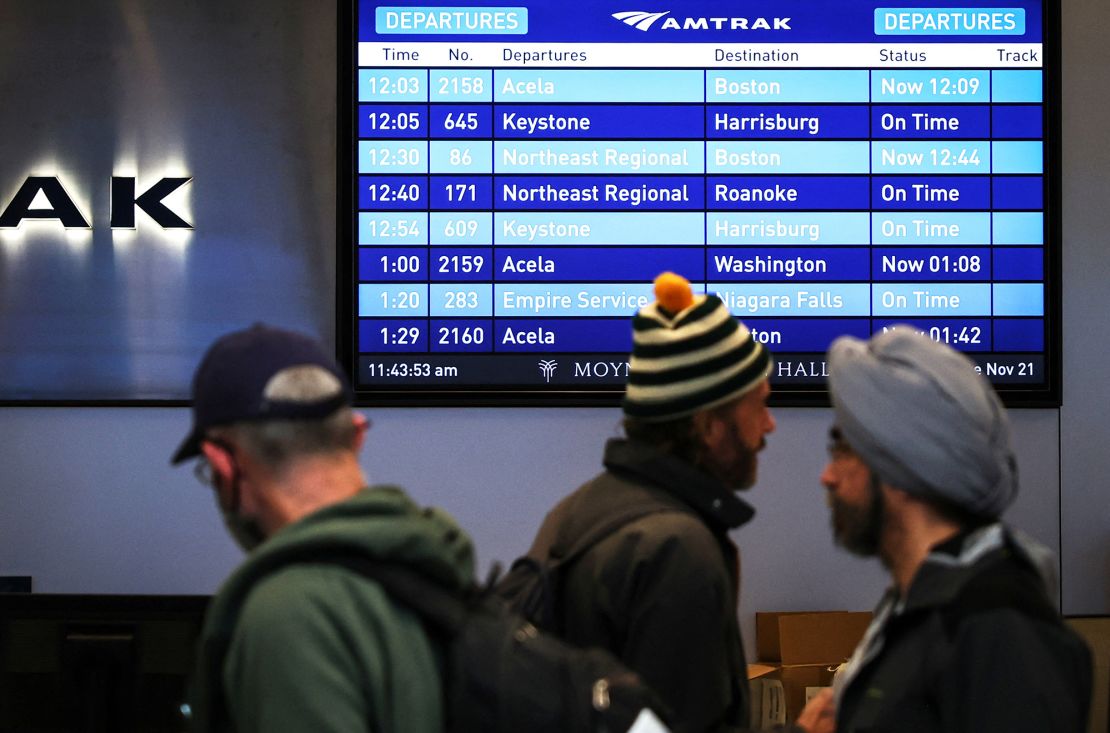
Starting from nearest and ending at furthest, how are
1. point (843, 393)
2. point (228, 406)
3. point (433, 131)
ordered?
point (228, 406) < point (843, 393) < point (433, 131)

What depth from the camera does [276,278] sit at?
3.79m

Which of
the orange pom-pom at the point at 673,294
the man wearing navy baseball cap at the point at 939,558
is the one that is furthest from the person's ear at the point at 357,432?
the orange pom-pom at the point at 673,294

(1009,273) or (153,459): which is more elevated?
(1009,273)

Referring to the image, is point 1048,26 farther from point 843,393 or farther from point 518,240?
point 843,393

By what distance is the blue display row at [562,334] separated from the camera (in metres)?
3.72

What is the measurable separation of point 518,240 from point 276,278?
28.0 inches

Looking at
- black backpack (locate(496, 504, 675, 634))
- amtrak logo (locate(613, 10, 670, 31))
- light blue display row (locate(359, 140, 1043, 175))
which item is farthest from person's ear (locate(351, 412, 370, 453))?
amtrak logo (locate(613, 10, 670, 31))

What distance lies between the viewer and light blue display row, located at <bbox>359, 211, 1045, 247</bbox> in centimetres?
372

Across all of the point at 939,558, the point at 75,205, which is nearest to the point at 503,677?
the point at 939,558

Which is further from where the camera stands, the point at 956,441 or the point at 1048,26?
the point at 1048,26

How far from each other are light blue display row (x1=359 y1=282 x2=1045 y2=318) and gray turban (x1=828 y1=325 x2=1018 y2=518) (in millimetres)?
1869

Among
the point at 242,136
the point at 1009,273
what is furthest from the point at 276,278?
the point at 1009,273

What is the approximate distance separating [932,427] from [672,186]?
2.05 m

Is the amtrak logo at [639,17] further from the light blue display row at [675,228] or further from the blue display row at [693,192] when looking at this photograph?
the light blue display row at [675,228]
